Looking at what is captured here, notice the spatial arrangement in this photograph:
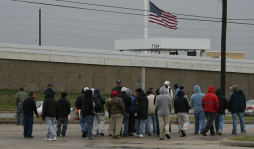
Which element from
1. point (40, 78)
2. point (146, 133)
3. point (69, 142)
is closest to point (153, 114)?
point (146, 133)

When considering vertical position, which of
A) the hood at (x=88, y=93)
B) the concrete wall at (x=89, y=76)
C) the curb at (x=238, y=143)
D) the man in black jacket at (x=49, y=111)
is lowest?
the curb at (x=238, y=143)

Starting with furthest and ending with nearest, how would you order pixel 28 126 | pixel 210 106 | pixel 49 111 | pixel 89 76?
pixel 89 76 < pixel 210 106 < pixel 28 126 < pixel 49 111

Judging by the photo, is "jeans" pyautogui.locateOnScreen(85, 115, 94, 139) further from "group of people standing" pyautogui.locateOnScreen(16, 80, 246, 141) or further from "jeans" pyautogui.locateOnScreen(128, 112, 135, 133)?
"jeans" pyautogui.locateOnScreen(128, 112, 135, 133)

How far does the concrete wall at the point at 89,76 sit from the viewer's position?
132 feet

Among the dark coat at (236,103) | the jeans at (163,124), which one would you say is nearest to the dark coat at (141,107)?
the jeans at (163,124)

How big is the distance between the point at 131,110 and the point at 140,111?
46 cm

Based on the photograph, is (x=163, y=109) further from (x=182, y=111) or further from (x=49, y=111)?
(x=49, y=111)

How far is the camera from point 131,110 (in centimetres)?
1848

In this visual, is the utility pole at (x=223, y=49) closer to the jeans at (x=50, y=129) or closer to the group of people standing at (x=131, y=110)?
the group of people standing at (x=131, y=110)

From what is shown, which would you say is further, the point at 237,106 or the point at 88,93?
the point at 237,106

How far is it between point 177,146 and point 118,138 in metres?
3.22

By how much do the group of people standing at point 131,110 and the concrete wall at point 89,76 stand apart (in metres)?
22.4

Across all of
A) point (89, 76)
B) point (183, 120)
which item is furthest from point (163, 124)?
point (89, 76)

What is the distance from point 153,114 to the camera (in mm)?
18812
